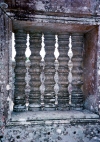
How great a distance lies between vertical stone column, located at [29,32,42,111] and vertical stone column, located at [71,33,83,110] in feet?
1.84

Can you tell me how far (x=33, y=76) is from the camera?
7.95 ft

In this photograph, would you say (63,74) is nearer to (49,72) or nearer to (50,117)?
(49,72)

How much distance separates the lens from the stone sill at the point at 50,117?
2068 millimetres

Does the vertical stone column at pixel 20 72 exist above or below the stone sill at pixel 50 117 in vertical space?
above

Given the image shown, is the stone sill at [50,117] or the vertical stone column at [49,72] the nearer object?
the stone sill at [50,117]

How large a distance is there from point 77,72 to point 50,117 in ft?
2.78

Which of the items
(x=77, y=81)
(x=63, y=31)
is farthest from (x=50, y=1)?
(x=77, y=81)

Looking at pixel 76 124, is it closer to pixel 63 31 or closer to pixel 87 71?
pixel 87 71

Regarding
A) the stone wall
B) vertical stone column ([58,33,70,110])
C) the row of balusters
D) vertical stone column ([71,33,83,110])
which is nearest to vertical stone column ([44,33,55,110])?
the row of balusters

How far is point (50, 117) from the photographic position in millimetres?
2125

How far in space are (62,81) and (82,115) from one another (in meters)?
0.60

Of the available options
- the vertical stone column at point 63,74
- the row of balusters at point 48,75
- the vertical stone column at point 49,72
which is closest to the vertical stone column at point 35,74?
the row of balusters at point 48,75

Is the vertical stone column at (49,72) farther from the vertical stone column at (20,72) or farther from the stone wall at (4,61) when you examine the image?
the stone wall at (4,61)

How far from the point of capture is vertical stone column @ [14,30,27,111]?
239 centimetres
